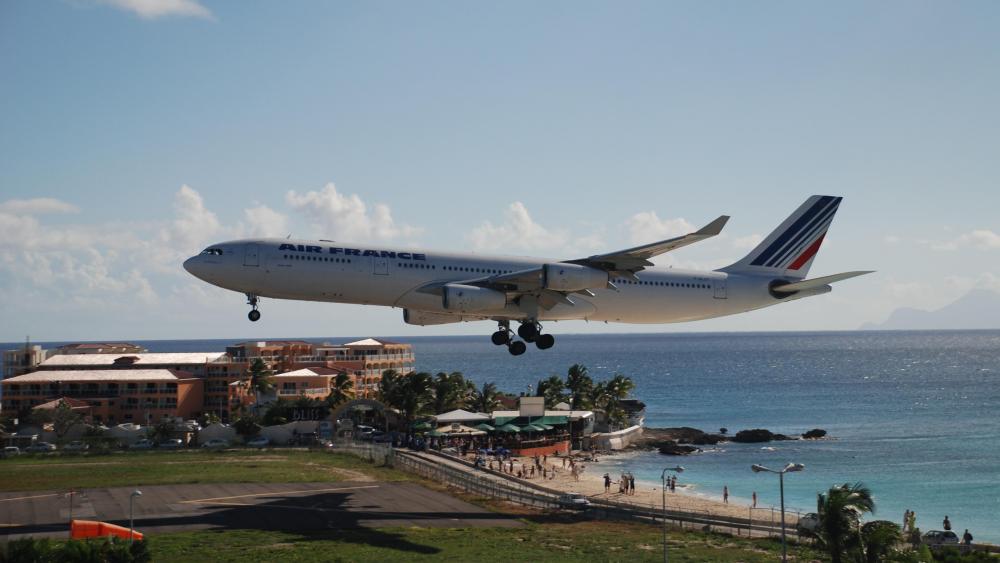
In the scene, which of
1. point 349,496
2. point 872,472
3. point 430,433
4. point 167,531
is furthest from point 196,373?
point 872,472

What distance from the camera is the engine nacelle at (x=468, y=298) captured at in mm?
46562

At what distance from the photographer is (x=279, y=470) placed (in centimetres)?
6688

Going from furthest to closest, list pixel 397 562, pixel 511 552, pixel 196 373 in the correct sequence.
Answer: pixel 196 373
pixel 511 552
pixel 397 562

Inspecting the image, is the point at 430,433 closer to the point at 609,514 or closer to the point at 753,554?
the point at 609,514

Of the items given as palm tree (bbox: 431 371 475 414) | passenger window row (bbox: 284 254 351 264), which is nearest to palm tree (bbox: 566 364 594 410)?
palm tree (bbox: 431 371 475 414)

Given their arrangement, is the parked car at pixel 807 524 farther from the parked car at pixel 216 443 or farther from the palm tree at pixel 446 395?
the palm tree at pixel 446 395

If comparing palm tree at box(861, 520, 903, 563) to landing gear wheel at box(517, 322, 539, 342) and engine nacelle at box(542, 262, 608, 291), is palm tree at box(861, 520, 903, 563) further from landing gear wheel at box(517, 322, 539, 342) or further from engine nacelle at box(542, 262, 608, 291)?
landing gear wheel at box(517, 322, 539, 342)

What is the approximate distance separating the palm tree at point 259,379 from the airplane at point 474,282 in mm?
54967

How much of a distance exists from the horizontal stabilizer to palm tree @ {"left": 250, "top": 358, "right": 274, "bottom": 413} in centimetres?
6390

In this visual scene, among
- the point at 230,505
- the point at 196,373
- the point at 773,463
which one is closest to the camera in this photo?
the point at 230,505

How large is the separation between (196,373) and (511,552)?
77.8 metres

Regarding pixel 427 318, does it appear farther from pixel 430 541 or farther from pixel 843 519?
pixel 843 519

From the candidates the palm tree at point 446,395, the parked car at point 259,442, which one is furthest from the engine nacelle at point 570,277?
the palm tree at point 446,395

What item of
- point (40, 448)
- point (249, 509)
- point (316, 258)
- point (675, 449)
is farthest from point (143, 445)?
point (675, 449)
